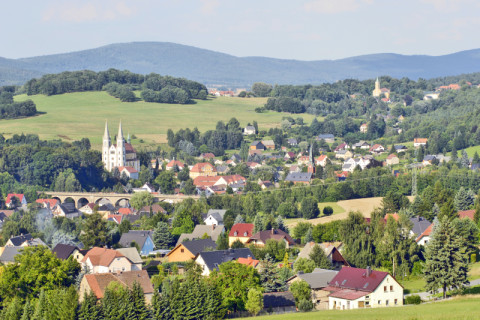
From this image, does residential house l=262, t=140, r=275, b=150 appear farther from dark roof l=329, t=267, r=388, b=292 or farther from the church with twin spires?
dark roof l=329, t=267, r=388, b=292

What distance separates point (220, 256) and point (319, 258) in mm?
6666

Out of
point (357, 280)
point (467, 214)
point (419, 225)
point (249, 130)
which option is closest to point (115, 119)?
point (249, 130)

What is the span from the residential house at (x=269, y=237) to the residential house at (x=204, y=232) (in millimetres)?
3699

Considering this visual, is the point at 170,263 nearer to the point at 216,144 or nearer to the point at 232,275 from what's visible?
the point at 232,275

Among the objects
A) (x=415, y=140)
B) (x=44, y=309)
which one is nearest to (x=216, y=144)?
(x=415, y=140)

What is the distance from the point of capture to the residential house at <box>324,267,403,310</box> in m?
46.8

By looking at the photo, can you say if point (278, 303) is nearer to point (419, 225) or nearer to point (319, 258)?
point (319, 258)

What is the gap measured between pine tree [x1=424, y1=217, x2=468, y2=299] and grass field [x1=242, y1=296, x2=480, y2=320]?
118 inches

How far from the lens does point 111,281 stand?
46.6 m

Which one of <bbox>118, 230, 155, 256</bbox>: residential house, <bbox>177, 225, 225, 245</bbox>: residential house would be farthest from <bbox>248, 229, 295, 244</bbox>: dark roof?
<bbox>118, 230, 155, 256</bbox>: residential house

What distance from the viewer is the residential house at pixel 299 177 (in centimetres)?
11294

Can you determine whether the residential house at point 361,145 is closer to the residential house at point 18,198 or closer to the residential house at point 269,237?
the residential house at point 18,198

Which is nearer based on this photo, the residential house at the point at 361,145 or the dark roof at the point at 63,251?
the dark roof at the point at 63,251

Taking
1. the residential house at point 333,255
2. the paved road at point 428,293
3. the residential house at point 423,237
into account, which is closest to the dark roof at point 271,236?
the residential house at point 333,255
